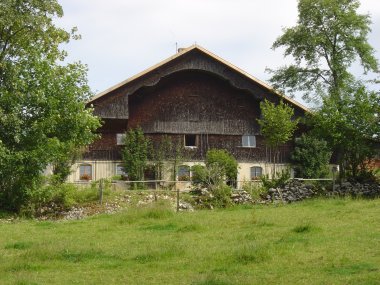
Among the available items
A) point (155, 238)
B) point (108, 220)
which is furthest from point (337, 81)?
point (155, 238)

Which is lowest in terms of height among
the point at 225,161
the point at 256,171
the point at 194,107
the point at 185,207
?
the point at 185,207

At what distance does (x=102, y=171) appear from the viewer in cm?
3650

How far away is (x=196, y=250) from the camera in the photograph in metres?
13.5

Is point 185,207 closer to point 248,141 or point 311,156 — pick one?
point 248,141

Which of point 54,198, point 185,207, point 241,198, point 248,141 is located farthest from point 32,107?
point 248,141

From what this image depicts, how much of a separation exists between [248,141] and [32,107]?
17.8 meters

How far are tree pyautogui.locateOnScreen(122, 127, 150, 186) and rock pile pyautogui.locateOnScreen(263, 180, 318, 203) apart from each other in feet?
33.2

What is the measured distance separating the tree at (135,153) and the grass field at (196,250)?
14892 millimetres

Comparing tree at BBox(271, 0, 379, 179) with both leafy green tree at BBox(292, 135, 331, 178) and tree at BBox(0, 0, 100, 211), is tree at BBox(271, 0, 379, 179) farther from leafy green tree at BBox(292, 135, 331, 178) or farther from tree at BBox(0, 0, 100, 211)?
tree at BBox(0, 0, 100, 211)

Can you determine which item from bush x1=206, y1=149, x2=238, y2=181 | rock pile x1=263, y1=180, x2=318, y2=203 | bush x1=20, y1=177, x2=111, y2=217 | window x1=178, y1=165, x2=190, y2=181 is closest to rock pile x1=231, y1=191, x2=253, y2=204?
rock pile x1=263, y1=180, x2=318, y2=203

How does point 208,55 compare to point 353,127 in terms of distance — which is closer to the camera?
point 353,127

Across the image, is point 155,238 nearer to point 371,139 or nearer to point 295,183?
point 295,183

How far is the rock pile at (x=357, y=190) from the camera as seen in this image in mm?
27828

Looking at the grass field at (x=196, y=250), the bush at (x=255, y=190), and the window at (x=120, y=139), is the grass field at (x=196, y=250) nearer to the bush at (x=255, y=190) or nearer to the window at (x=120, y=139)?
the bush at (x=255, y=190)
